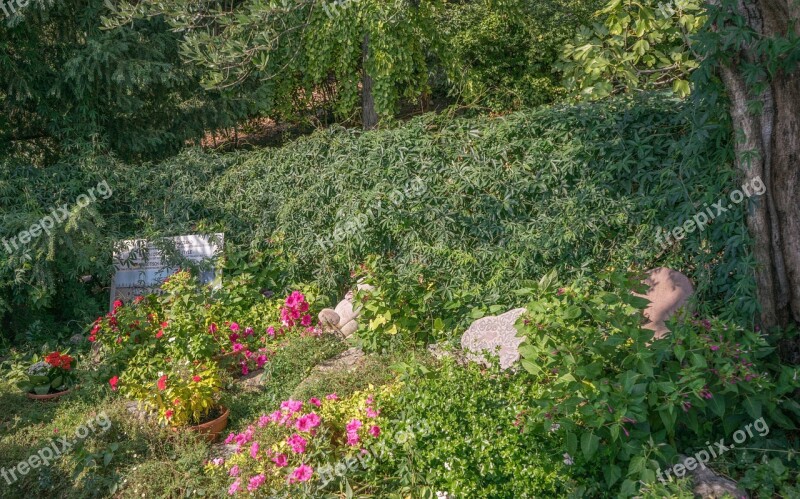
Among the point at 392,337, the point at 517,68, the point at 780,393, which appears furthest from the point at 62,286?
the point at 517,68

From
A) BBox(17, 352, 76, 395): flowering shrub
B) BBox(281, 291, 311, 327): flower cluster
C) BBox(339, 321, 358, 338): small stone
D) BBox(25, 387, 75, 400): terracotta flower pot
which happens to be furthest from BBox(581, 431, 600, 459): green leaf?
BBox(17, 352, 76, 395): flowering shrub

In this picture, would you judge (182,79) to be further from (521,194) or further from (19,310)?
(521,194)

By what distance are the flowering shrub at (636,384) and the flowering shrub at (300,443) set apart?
1.00 meters

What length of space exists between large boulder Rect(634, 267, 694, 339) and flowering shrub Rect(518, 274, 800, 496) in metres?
→ 0.67

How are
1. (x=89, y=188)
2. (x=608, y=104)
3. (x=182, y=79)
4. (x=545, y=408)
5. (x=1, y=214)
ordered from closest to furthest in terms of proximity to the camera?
(x=545, y=408) < (x=608, y=104) < (x=1, y=214) < (x=89, y=188) < (x=182, y=79)

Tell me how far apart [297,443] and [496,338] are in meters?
1.76

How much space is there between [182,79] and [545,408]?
7.37 metres

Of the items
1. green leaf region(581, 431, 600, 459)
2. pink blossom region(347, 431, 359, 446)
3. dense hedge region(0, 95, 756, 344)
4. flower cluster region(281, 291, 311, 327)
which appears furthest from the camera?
flower cluster region(281, 291, 311, 327)

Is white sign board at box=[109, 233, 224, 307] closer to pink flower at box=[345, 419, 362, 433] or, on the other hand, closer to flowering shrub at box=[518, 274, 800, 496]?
pink flower at box=[345, 419, 362, 433]

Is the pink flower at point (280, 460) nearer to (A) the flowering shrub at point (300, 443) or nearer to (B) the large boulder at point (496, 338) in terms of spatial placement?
(A) the flowering shrub at point (300, 443)

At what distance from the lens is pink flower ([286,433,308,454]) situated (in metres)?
3.91

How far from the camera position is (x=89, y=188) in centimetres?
812

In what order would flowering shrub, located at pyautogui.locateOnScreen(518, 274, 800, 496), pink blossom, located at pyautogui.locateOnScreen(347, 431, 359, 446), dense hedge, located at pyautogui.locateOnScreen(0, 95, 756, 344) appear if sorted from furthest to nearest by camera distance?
1. dense hedge, located at pyautogui.locateOnScreen(0, 95, 756, 344)
2. pink blossom, located at pyautogui.locateOnScreen(347, 431, 359, 446)
3. flowering shrub, located at pyautogui.locateOnScreen(518, 274, 800, 496)

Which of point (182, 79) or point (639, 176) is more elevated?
point (182, 79)
